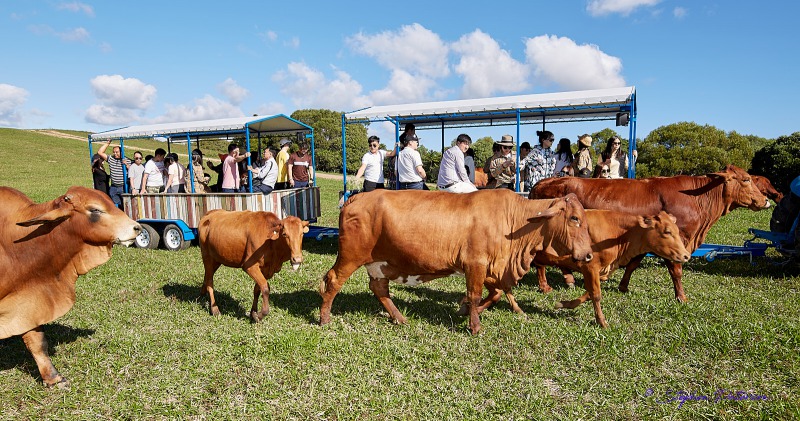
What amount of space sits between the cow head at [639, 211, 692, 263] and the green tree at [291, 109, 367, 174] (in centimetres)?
3430

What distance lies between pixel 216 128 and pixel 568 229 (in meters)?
7.59

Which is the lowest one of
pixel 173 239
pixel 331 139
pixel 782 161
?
pixel 173 239

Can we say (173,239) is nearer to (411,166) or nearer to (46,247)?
(411,166)

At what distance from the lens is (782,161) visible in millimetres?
18422

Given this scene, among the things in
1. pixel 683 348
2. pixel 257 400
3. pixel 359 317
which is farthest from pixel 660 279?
pixel 257 400

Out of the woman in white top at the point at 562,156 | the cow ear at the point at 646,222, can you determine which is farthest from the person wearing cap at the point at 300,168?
the cow ear at the point at 646,222

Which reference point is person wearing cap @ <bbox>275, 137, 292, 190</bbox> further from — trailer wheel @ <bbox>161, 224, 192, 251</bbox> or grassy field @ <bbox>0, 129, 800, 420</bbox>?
grassy field @ <bbox>0, 129, 800, 420</bbox>

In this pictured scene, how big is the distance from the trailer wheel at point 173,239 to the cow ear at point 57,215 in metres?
6.47

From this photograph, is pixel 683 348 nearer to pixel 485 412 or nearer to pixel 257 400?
pixel 485 412

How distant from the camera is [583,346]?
15.1 feet

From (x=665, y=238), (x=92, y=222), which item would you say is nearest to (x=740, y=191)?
(x=665, y=238)

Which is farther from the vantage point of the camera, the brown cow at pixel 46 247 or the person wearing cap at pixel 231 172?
the person wearing cap at pixel 231 172

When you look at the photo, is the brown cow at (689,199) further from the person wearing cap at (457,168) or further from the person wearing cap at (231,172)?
the person wearing cap at (231,172)

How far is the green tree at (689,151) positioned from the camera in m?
24.0
